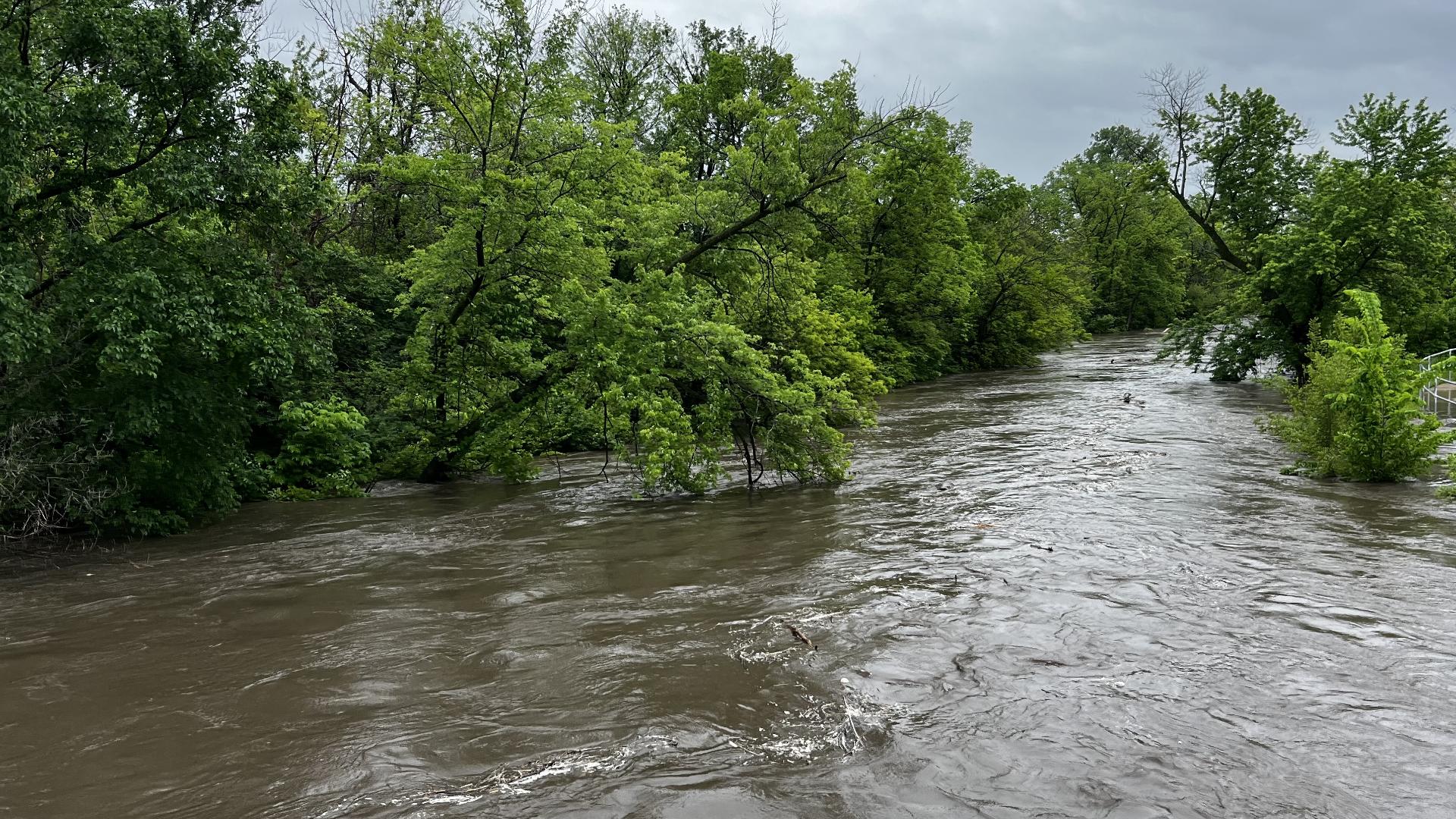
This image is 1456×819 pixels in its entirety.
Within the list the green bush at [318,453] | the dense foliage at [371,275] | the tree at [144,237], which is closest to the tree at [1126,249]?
the dense foliage at [371,275]

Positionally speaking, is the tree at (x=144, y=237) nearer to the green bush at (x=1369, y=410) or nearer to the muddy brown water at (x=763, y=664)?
the muddy brown water at (x=763, y=664)

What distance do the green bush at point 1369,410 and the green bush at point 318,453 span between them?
14.8 meters

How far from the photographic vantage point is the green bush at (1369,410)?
12.4m

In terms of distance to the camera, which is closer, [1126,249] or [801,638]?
[801,638]

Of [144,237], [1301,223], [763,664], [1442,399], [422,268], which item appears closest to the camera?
[763,664]

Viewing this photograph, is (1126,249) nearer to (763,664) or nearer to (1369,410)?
(1369,410)

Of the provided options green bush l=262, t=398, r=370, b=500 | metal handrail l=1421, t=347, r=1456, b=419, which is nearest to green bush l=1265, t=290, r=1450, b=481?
metal handrail l=1421, t=347, r=1456, b=419

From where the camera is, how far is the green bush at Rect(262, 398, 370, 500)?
14.5m

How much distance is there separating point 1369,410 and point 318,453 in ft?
52.2

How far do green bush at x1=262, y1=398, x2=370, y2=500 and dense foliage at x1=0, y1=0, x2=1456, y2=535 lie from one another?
2.5 inches

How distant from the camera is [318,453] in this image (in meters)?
15.0

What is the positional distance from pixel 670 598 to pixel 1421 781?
546cm

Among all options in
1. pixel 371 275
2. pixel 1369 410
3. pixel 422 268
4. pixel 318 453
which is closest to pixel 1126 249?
pixel 1369 410

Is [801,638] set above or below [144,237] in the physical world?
below
